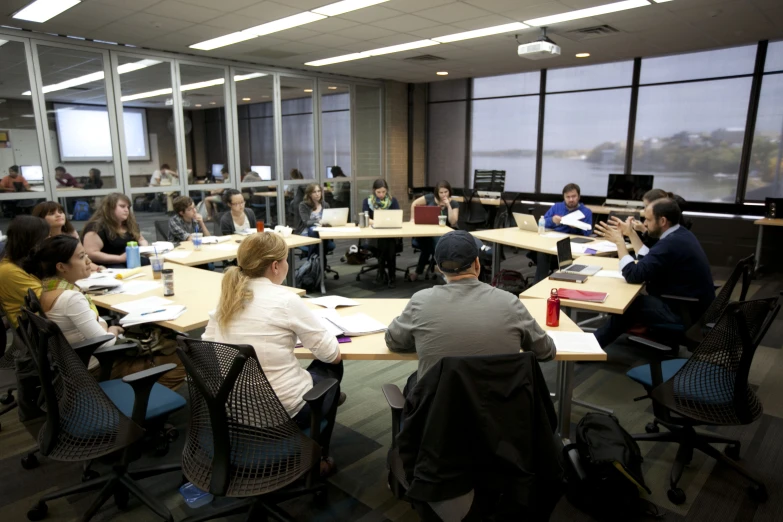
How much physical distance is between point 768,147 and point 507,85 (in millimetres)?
4151

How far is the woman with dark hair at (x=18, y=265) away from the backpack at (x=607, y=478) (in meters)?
2.72

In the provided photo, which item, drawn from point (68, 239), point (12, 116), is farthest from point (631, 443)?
point (12, 116)

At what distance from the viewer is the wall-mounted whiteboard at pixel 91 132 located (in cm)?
601

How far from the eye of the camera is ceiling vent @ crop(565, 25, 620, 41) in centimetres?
559

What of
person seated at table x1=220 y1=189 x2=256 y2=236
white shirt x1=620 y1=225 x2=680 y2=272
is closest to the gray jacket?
white shirt x1=620 y1=225 x2=680 y2=272

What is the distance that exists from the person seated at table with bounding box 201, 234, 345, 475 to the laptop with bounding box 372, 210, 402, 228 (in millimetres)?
3899

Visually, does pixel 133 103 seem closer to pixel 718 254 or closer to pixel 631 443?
pixel 631 443

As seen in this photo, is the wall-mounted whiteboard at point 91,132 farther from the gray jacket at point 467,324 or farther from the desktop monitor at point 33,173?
the gray jacket at point 467,324

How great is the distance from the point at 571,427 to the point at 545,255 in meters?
2.55

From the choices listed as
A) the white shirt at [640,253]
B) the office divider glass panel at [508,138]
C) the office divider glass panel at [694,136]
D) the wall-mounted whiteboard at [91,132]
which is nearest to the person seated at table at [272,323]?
the white shirt at [640,253]

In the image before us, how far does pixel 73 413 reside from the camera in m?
2.03

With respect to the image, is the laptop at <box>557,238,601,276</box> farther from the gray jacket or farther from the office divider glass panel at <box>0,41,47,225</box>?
the office divider glass panel at <box>0,41,47,225</box>

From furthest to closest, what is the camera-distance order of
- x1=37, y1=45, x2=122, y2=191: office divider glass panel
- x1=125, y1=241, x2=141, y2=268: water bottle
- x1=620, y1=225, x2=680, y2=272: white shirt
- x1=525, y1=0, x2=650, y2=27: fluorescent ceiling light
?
x1=37, y1=45, x2=122, y2=191: office divider glass panel → x1=525, y1=0, x2=650, y2=27: fluorescent ceiling light → x1=125, y1=241, x2=141, y2=268: water bottle → x1=620, y1=225, x2=680, y2=272: white shirt

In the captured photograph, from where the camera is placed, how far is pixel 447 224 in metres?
6.58
